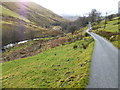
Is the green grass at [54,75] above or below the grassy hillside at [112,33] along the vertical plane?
below

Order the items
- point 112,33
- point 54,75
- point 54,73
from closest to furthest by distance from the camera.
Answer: point 54,75 < point 54,73 < point 112,33

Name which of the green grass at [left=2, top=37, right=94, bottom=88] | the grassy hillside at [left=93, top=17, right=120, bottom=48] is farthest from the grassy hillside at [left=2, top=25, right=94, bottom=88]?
the grassy hillside at [left=93, top=17, right=120, bottom=48]

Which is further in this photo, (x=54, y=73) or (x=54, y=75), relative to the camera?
(x=54, y=73)

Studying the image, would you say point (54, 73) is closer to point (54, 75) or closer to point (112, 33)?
point (54, 75)

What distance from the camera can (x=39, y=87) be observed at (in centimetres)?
1226

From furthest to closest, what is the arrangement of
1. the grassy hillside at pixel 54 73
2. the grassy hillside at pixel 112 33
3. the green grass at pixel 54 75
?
the grassy hillside at pixel 112 33, the grassy hillside at pixel 54 73, the green grass at pixel 54 75

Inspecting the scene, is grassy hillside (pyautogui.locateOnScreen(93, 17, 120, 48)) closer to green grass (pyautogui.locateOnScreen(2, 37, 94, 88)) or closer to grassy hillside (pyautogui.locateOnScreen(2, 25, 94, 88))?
grassy hillside (pyautogui.locateOnScreen(2, 25, 94, 88))

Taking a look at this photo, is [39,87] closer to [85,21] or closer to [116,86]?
[116,86]

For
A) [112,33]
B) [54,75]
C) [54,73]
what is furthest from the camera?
[112,33]

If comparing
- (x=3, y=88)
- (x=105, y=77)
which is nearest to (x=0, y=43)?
Result: (x=3, y=88)

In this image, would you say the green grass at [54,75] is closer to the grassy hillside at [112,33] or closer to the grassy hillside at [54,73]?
the grassy hillside at [54,73]

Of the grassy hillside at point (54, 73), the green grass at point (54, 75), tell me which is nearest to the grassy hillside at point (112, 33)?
the grassy hillside at point (54, 73)

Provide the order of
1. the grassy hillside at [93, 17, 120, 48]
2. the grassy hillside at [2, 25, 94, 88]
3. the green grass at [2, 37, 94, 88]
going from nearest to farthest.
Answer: the green grass at [2, 37, 94, 88], the grassy hillside at [2, 25, 94, 88], the grassy hillside at [93, 17, 120, 48]

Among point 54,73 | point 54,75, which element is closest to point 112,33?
point 54,73
